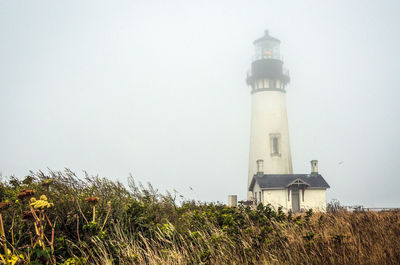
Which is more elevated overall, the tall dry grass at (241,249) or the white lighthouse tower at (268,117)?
the white lighthouse tower at (268,117)

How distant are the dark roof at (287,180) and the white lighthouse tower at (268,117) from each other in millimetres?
834

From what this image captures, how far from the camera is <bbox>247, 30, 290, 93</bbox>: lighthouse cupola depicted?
40.7 meters

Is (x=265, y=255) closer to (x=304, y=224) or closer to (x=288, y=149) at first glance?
Result: (x=304, y=224)

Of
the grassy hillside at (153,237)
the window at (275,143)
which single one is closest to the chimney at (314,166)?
the window at (275,143)

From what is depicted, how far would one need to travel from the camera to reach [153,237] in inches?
296

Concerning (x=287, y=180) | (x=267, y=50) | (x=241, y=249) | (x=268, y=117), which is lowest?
(x=241, y=249)

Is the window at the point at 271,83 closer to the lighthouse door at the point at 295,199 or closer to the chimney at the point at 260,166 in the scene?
the chimney at the point at 260,166

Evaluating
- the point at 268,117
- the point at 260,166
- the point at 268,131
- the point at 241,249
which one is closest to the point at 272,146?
the point at 268,131

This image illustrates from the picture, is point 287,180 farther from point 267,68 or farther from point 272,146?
point 267,68

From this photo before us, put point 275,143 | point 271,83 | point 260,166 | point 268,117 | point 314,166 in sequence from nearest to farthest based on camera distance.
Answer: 1. point 260,166
2. point 314,166
3. point 275,143
4. point 268,117
5. point 271,83

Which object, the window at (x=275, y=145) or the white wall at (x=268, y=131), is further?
the window at (x=275, y=145)

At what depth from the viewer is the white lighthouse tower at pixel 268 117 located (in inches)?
1499

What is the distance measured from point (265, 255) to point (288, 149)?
32.6 meters

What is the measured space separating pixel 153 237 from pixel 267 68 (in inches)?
1390
